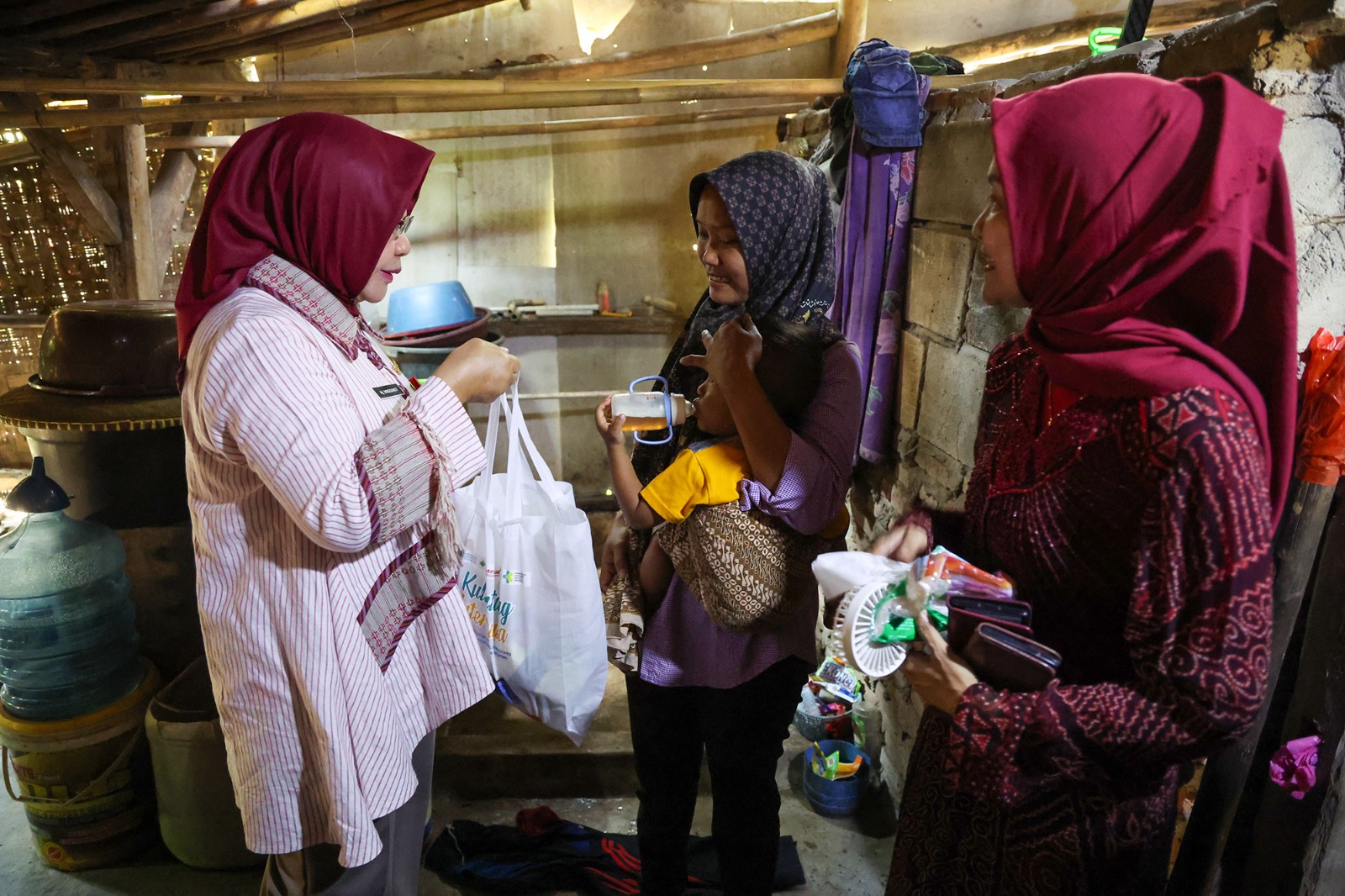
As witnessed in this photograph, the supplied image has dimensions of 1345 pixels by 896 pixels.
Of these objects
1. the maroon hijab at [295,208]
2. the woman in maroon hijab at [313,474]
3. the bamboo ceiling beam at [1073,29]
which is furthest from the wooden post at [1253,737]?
the bamboo ceiling beam at [1073,29]

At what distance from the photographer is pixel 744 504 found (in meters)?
1.80

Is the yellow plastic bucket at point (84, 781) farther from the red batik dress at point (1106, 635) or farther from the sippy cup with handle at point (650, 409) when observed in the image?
the red batik dress at point (1106, 635)

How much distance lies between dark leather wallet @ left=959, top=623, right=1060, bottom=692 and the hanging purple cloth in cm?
170

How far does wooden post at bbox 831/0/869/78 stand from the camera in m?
4.61

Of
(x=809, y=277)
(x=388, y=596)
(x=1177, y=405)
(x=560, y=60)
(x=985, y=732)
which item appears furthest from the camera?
(x=560, y=60)

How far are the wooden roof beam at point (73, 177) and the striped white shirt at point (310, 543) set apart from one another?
129 inches

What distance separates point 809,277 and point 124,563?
259 cm

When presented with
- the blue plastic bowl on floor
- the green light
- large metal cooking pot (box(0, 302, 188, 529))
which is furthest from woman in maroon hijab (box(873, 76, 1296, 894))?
large metal cooking pot (box(0, 302, 188, 529))

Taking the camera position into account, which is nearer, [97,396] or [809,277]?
[809,277]

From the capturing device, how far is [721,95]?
322 cm

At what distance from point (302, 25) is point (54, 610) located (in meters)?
3.19

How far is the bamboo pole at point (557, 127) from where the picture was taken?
432cm

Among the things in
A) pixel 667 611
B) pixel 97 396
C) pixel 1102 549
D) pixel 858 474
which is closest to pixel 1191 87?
pixel 1102 549

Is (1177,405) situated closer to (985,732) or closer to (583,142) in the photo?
(985,732)
